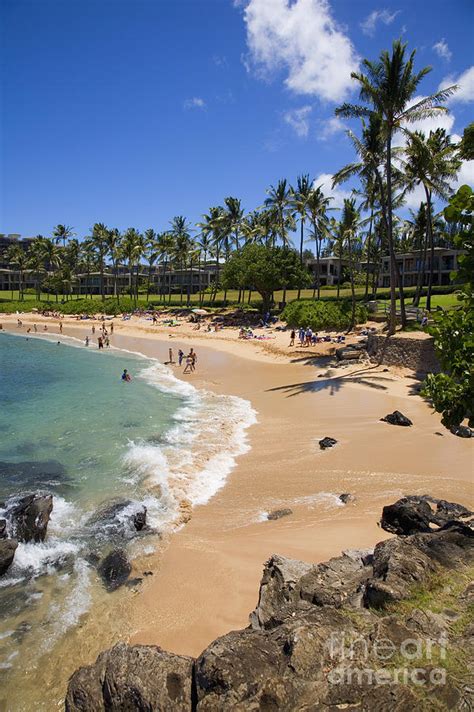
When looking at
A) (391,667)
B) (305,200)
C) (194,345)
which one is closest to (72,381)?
(194,345)

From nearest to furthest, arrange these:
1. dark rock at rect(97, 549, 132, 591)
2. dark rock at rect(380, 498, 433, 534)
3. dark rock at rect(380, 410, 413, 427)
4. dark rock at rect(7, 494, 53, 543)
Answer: dark rock at rect(97, 549, 132, 591)
dark rock at rect(380, 498, 433, 534)
dark rock at rect(7, 494, 53, 543)
dark rock at rect(380, 410, 413, 427)

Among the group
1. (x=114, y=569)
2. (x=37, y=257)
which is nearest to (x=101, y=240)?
(x=37, y=257)

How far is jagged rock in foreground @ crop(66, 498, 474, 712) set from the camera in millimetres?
4000

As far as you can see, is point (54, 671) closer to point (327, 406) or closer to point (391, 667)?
point (391, 667)

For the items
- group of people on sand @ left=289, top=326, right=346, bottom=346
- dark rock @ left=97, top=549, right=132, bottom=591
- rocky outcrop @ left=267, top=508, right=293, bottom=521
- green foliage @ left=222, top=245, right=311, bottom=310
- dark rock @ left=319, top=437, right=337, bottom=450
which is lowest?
A: dark rock @ left=97, top=549, right=132, bottom=591

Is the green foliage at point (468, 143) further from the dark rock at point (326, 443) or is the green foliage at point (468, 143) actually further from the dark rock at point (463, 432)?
the dark rock at point (326, 443)

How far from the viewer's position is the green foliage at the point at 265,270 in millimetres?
46750

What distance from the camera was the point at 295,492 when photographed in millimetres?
11258

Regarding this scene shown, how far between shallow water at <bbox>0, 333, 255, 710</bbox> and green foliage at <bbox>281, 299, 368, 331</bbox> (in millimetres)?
16105

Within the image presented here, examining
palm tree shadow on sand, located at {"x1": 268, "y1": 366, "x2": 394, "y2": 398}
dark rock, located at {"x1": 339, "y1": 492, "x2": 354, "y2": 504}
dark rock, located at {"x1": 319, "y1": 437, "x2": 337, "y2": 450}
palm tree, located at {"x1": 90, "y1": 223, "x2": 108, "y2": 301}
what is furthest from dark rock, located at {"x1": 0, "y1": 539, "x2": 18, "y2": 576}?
palm tree, located at {"x1": 90, "y1": 223, "x2": 108, "y2": 301}

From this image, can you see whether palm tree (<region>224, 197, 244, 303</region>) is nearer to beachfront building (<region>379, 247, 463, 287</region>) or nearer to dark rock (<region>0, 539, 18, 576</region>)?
beachfront building (<region>379, 247, 463, 287</region>)

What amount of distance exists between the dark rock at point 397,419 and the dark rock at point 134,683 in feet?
42.7

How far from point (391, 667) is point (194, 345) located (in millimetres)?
38604

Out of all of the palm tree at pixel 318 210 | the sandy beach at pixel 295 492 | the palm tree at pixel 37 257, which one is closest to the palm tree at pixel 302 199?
the palm tree at pixel 318 210
